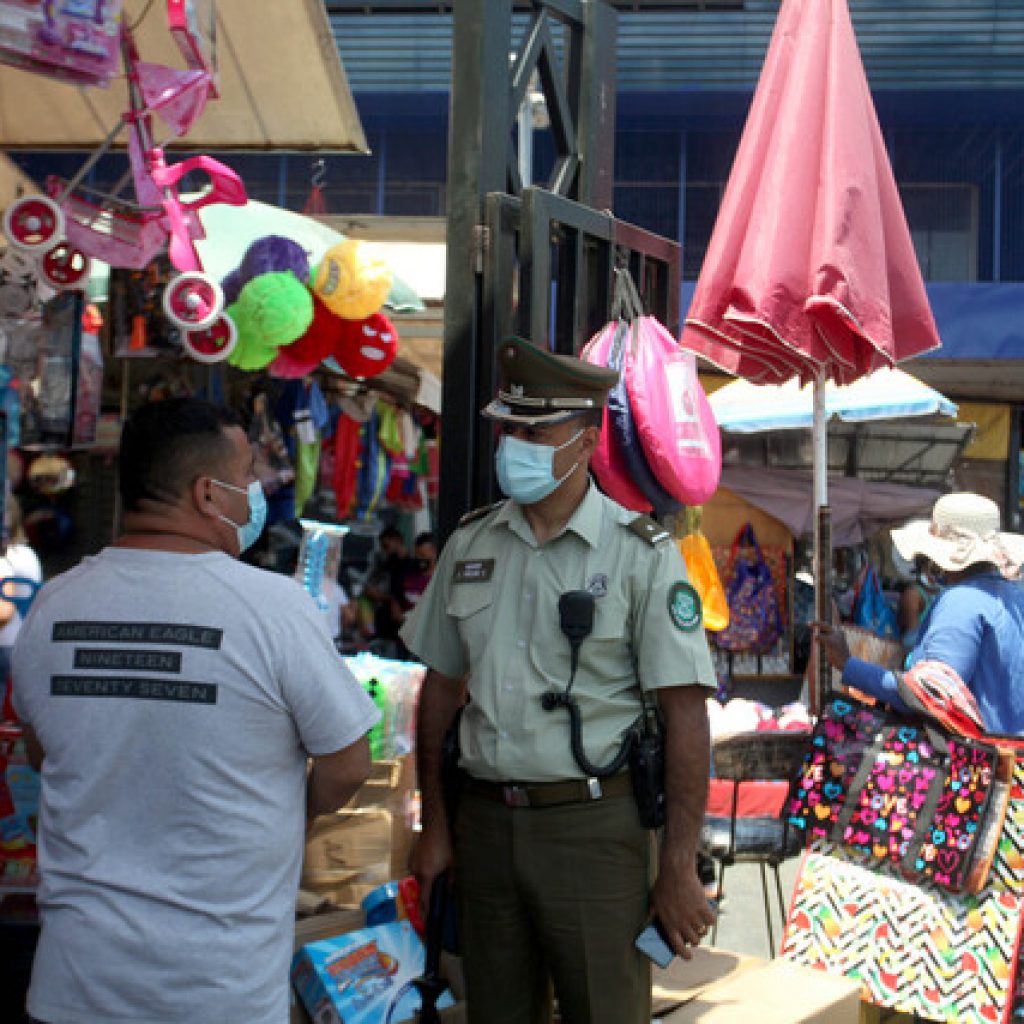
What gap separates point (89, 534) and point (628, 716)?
5570mm

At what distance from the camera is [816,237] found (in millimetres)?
4457

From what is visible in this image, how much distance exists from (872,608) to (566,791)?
7.42 m

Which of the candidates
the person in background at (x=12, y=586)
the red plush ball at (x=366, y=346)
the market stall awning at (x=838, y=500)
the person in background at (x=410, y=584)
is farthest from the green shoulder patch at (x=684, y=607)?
the person in background at (x=410, y=584)

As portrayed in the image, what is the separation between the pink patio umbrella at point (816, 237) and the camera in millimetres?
4445

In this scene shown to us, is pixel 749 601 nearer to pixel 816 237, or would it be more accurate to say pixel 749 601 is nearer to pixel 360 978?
pixel 816 237

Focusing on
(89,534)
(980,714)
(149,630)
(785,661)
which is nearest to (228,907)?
(149,630)

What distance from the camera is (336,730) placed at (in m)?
2.56

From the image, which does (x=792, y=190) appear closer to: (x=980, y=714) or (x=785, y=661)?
(x=980, y=714)

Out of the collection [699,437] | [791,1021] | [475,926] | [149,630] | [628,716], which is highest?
[699,437]

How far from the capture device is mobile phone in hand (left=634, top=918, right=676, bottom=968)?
10.4 feet

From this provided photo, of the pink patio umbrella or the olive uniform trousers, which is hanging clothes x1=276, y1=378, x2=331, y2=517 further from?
the olive uniform trousers

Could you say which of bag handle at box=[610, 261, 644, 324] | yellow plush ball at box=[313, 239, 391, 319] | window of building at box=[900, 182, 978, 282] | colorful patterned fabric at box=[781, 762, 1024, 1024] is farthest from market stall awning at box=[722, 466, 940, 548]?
window of building at box=[900, 182, 978, 282]

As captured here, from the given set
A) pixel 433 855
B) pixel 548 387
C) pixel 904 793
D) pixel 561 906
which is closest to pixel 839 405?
pixel 904 793

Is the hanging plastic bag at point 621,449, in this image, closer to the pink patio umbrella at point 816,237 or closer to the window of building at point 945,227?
the pink patio umbrella at point 816,237
